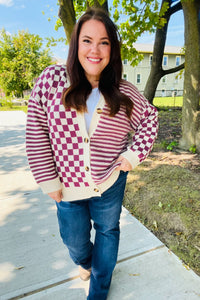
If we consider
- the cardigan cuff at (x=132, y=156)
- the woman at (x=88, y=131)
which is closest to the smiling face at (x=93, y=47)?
the woman at (x=88, y=131)

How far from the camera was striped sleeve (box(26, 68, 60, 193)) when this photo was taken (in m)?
1.29

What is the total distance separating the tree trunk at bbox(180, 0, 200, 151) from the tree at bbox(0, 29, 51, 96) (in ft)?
67.4

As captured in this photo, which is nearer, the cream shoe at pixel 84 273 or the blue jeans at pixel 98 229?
the blue jeans at pixel 98 229

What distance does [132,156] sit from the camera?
1394 mm

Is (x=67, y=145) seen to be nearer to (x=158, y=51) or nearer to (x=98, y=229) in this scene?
(x=98, y=229)

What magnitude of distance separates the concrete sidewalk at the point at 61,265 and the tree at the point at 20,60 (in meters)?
22.1

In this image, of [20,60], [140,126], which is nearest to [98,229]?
[140,126]

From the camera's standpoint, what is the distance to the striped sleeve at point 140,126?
55.1 inches

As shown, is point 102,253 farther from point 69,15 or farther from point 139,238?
point 69,15

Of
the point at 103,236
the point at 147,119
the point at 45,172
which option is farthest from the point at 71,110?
the point at 103,236

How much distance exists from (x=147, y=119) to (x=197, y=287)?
1285mm

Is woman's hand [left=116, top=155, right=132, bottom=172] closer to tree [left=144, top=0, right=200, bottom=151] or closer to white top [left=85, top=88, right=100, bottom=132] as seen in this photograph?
white top [left=85, top=88, right=100, bottom=132]

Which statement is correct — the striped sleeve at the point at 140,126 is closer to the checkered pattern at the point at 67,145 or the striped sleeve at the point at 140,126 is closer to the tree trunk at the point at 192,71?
the checkered pattern at the point at 67,145

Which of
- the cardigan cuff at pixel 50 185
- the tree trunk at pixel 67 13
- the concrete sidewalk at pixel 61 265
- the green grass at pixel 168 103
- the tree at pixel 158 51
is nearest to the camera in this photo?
the cardigan cuff at pixel 50 185
